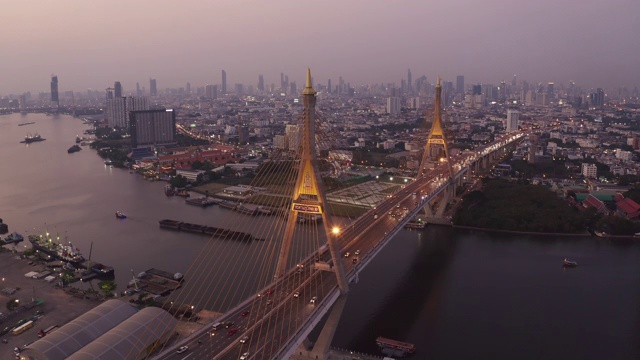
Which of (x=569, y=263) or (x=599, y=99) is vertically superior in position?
(x=599, y=99)

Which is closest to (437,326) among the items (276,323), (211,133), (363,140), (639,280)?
(276,323)

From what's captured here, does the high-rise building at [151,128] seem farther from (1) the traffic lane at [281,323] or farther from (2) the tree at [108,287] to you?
(1) the traffic lane at [281,323]

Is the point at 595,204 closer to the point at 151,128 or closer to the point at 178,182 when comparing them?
the point at 178,182

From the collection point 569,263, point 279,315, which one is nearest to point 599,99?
point 569,263

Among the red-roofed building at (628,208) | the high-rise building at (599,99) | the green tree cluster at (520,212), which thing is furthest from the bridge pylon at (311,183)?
the high-rise building at (599,99)

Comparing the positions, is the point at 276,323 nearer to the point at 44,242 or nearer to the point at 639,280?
the point at 639,280

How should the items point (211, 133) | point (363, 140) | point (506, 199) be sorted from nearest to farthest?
1. point (506, 199)
2. point (363, 140)
3. point (211, 133)
